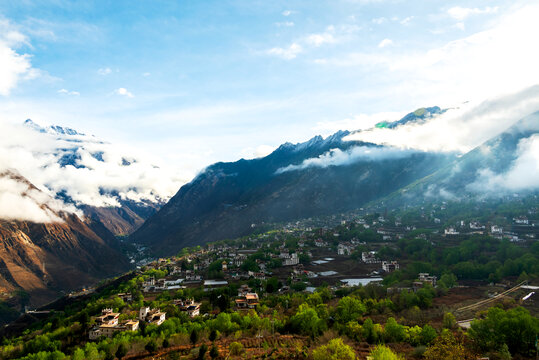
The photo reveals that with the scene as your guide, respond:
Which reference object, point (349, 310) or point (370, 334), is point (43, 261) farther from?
point (370, 334)

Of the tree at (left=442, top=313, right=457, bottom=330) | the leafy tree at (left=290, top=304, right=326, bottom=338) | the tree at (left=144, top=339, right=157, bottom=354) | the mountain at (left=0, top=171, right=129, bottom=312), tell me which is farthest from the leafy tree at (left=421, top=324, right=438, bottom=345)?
the mountain at (left=0, top=171, right=129, bottom=312)

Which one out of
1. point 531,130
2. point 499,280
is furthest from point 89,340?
point 531,130

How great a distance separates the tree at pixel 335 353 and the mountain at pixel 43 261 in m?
136

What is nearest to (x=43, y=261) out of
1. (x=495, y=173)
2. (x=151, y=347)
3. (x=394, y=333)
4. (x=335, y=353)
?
(x=151, y=347)

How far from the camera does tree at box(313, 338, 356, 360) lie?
28188mm

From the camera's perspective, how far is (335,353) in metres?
28.7

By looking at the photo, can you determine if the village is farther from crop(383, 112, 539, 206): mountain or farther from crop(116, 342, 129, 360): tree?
crop(383, 112, 539, 206): mountain

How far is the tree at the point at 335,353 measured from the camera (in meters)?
28.2

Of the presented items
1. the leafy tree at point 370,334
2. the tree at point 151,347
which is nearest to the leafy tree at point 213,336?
the tree at point 151,347

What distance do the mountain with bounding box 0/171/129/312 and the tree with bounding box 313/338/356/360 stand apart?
136 metres

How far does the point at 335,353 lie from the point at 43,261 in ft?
591

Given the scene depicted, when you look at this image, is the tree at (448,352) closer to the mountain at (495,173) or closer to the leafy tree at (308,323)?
the leafy tree at (308,323)

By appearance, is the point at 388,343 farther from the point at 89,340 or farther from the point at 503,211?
the point at 503,211

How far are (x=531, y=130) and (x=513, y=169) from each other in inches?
1667
